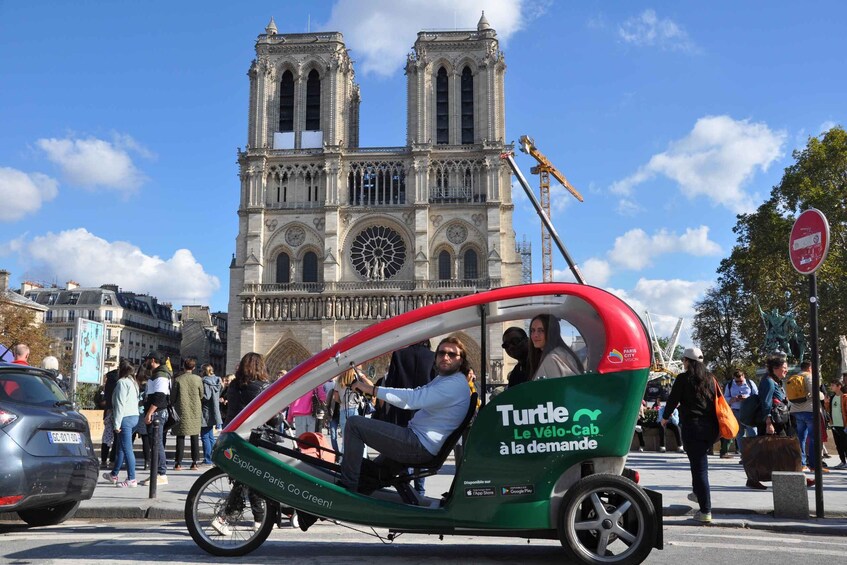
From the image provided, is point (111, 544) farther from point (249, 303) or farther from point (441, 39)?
point (441, 39)

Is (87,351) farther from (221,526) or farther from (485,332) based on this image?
(485,332)

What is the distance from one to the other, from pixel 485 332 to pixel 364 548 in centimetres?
168

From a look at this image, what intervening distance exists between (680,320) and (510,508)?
215 feet

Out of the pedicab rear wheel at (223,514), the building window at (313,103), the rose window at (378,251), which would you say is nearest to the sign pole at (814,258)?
the pedicab rear wheel at (223,514)

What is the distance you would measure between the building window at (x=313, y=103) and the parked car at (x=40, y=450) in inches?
1628

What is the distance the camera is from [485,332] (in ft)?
16.0

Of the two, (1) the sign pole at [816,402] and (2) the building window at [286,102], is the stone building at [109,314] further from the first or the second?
(1) the sign pole at [816,402]

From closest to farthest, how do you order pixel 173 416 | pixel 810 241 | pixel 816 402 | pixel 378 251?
pixel 816 402
pixel 810 241
pixel 173 416
pixel 378 251

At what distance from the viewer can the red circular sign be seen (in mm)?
6910

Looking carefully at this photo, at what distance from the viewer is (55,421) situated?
232 inches

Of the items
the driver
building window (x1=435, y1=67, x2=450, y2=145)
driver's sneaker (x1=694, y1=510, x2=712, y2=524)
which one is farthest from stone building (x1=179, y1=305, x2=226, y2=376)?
the driver

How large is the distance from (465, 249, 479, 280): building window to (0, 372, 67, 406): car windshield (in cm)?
3800

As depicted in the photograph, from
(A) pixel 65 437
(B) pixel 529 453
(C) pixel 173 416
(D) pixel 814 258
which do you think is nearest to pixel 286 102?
(C) pixel 173 416

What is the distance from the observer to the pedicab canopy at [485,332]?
4.68 meters
